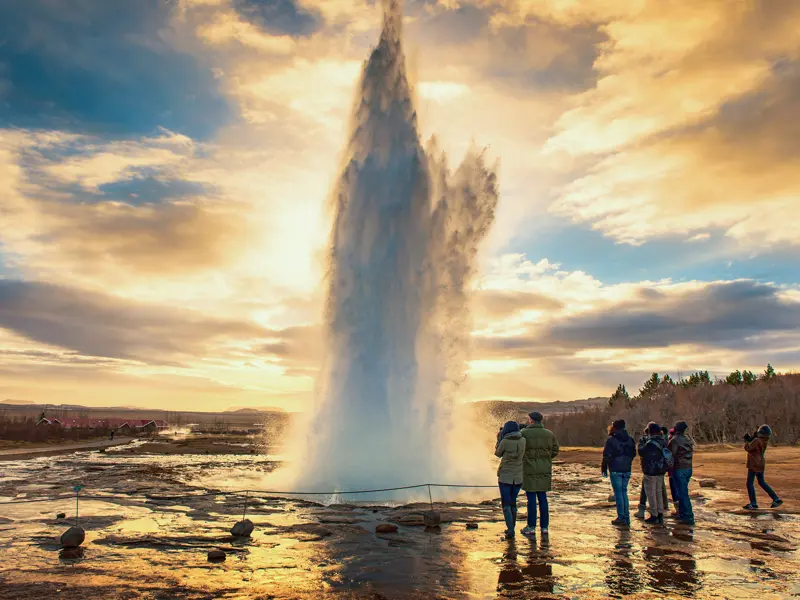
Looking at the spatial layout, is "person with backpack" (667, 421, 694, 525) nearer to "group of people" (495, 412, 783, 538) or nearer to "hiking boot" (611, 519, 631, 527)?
"group of people" (495, 412, 783, 538)

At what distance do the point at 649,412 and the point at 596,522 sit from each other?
89032 millimetres

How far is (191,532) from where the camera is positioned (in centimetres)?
1241

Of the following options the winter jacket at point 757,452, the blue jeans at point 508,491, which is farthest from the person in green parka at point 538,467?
the winter jacket at point 757,452

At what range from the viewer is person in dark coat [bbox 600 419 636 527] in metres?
12.8

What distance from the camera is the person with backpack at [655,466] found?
1290 cm

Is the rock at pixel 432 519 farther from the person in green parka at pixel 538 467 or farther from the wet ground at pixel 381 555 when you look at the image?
the person in green parka at pixel 538 467

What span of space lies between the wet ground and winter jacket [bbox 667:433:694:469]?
1.41 m

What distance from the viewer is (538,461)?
11.3 m

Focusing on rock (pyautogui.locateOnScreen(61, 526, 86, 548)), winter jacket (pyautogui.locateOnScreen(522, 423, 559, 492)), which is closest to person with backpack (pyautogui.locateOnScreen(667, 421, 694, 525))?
winter jacket (pyautogui.locateOnScreen(522, 423, 559, 492))

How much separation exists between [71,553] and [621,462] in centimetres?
1157

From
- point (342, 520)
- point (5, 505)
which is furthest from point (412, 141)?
point (5, 505)

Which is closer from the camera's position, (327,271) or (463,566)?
(463,566)

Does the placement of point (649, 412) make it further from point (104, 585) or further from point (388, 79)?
point (104, 585)

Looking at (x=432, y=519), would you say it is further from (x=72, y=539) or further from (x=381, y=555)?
(x=72, y=539)
